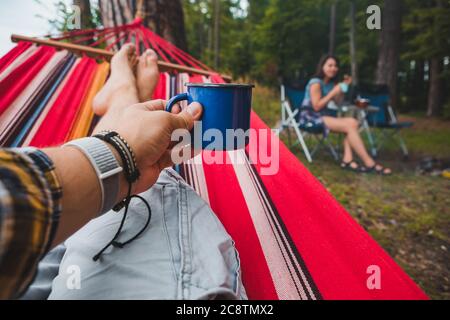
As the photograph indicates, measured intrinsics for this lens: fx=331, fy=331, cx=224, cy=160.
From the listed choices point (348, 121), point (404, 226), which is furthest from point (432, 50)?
point (404, 226)

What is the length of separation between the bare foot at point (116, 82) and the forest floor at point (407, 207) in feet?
4.94

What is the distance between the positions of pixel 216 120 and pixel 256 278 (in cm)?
31

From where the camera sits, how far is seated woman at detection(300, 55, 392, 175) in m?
3.16

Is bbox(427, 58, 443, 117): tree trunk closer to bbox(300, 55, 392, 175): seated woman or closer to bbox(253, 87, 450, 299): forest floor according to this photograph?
bbox(253, 87, 450, 299): forest floor

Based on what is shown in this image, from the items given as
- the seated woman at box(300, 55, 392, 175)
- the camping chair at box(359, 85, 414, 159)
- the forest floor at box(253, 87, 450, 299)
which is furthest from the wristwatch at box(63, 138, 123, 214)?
the camping chair at box(359, 85, 414, 159)

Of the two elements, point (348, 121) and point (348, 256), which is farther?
point (348, 121)

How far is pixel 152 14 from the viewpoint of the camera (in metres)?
2.00

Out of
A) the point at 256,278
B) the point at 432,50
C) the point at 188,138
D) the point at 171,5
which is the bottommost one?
the point at 256,278

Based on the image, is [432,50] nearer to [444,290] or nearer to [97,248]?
[444,290]

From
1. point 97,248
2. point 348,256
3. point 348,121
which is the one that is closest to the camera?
point 97,248

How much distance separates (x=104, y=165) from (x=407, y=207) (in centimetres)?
239

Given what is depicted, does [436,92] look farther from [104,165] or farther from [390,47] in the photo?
[104,165]

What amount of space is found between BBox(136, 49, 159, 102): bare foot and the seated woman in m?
2.16

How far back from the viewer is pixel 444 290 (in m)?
1.44
